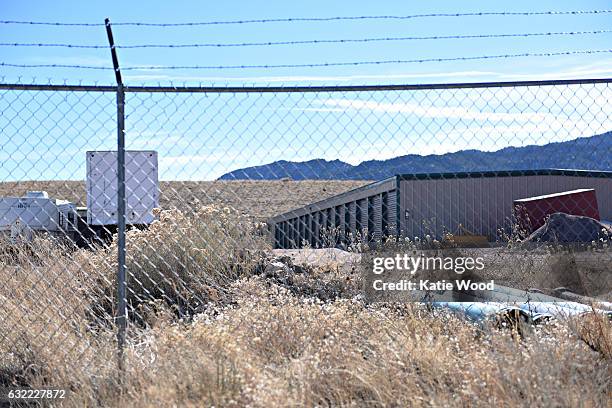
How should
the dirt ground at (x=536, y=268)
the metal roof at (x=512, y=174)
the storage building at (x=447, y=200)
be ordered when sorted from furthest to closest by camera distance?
the storage building at (x=447, y=200)
the metal roof at (x=512, y=174)
the dirt ground at (x=536, y=268)

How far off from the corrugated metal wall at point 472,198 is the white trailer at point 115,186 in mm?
20716

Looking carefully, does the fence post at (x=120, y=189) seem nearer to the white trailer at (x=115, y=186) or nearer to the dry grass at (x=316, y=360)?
the white trailer at (x=115, y=186)

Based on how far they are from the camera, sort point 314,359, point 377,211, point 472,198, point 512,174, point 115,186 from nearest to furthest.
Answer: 1. point 314,359
2. point 115,186
3. point 377,211
4. point 512,174
5. point 472,198

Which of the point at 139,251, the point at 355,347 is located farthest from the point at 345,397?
the point at 139,251

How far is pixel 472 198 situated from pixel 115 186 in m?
24.7

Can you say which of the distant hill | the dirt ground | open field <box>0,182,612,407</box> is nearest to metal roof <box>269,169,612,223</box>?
the dirt ground

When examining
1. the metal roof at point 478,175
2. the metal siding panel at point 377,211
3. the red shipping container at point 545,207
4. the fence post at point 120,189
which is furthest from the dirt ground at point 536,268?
the metal siding panel at point 377,211

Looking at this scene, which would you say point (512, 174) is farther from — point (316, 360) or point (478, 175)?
point (316, 360)

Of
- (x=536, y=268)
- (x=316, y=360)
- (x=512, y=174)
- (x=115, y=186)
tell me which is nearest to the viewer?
(x=316, y=360)

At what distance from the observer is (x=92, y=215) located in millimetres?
5973

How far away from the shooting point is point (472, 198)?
97.2ft

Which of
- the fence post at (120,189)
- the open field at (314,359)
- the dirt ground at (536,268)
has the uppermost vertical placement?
the fence post at (120,189)

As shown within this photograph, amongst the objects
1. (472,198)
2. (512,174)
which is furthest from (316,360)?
(472,198)

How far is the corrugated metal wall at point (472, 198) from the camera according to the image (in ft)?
90.3
